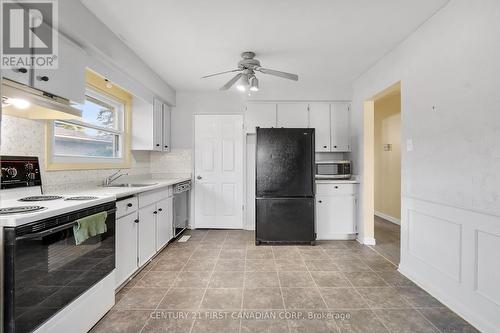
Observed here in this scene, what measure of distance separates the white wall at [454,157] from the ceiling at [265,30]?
322 millimetres

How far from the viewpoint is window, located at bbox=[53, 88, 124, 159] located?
2.32 metres

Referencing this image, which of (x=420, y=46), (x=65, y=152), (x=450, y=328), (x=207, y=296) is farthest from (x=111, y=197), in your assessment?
(x=420, y=46)

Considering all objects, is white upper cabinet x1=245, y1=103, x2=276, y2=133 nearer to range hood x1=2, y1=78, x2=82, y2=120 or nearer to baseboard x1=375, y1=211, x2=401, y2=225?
range hood x1=2, y1=78, x2=82, y2=120

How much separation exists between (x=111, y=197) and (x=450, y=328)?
266cm

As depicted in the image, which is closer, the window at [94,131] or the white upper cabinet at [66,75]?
the white upper cabinet at [66,75]

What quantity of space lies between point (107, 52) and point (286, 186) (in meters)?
2.56

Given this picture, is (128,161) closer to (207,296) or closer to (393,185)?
A: (207,296)

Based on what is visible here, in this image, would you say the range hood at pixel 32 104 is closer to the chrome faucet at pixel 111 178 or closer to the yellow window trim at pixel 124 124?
the yellow window trim at pixel 124 124

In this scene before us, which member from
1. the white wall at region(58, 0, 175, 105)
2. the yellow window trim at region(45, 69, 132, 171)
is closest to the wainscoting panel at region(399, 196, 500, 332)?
the white wall at region(58, 0, 175, 105)

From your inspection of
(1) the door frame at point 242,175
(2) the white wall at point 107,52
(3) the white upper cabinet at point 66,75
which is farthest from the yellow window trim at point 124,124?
(1) the door frame at point 242,175

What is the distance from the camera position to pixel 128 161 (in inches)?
134

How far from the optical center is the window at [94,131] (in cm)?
232

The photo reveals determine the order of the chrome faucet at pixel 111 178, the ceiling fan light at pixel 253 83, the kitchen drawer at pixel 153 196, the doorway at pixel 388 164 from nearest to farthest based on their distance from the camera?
the kitchen drawer at pixel 153 196
the ceiling fan light at pixel 253 83
the chrome faucet at pixel 111 178
the doorway at pixel 388 164

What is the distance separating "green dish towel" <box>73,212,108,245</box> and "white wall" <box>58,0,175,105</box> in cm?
138
